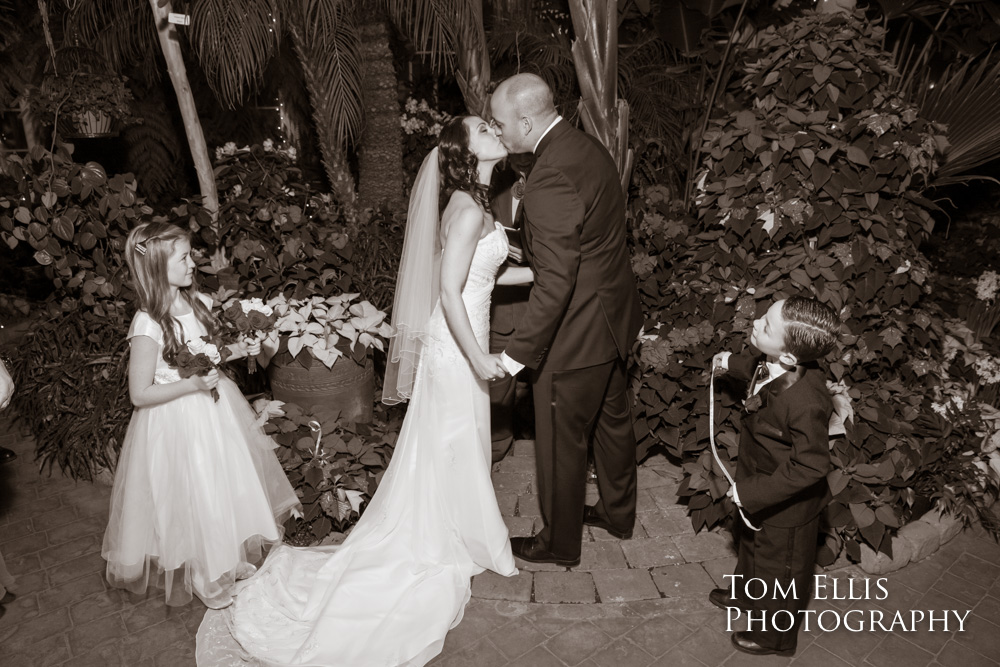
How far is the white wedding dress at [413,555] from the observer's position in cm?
291

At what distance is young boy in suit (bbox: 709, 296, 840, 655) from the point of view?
245 cm

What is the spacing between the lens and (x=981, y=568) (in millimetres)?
3434

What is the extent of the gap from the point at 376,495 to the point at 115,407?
2251 mm

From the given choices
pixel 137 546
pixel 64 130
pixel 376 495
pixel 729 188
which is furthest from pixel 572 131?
pixel 64 130

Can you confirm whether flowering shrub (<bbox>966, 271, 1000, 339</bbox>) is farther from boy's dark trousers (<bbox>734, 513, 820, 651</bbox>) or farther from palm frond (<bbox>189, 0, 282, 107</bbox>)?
palm frond (<bbox>189, 0, 282, 107</bbox>)

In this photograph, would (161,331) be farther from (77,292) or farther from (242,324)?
(77,292)

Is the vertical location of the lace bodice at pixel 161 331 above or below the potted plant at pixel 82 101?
below

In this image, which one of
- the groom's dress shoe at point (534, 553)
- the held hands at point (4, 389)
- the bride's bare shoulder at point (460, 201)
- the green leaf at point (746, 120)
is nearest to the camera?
the held hands at point (4, 389)

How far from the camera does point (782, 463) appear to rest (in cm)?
254

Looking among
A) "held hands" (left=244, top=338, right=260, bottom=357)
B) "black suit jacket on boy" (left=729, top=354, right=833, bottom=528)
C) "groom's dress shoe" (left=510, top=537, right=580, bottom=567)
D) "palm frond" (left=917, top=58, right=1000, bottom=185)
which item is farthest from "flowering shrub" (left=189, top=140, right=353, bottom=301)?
"palm frond" (left=917, top=58, right=1000, bottom=185)

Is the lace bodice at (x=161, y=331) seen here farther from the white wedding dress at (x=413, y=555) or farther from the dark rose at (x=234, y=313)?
the white wedding dress at (x=413, y=555)

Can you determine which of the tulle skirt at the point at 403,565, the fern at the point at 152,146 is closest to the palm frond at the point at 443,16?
the tulle skirt at the point at 403,565

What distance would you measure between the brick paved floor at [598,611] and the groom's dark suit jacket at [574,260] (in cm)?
108

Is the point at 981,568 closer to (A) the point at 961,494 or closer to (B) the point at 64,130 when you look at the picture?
(A) the point at 961,494
